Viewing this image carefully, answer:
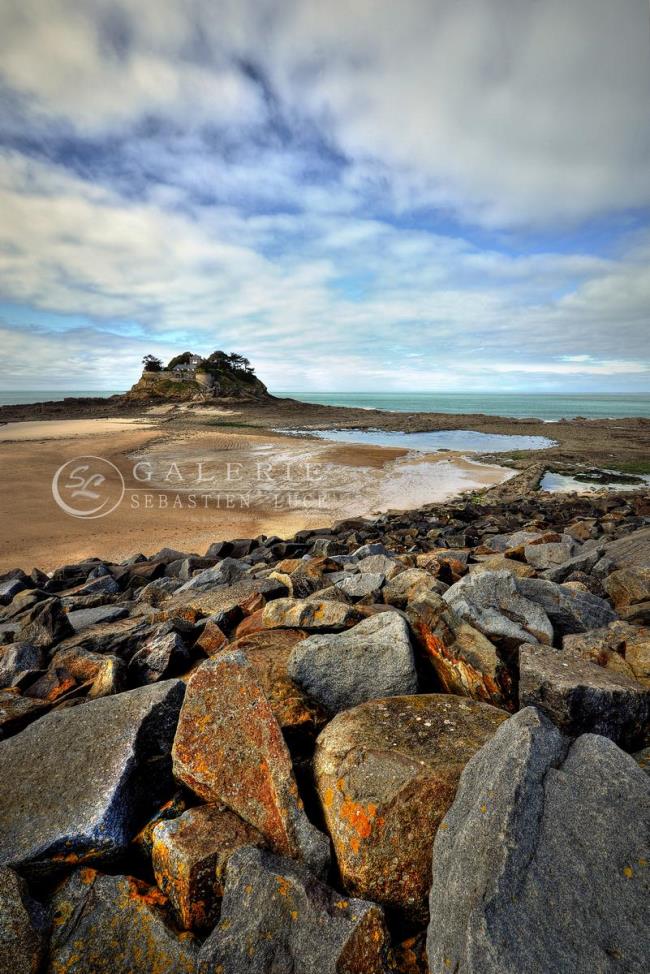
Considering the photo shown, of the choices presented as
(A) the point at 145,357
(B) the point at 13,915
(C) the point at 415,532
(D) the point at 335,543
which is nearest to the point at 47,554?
(D) the point at 335,543

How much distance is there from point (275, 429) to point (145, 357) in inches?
2224

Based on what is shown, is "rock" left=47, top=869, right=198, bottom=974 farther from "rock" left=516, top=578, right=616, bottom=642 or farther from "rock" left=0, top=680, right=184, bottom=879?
"rock" left=516, top=578, right=616, bottom=642

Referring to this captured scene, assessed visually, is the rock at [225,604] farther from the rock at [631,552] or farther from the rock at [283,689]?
the rock at [631,552]

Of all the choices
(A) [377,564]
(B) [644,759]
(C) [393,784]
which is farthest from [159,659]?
(A) [377,564]

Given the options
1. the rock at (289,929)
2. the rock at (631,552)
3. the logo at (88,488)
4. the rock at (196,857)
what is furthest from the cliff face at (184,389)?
the rock at (289,929)

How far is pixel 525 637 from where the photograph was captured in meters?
4.31

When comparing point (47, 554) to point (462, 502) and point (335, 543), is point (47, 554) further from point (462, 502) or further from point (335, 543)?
point (462, 502)

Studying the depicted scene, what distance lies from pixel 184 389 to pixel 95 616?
8316 centimetres

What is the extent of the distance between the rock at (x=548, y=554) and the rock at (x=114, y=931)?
26.6ft

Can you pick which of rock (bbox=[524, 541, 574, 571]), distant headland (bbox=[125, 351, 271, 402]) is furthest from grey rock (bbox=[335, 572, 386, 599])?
distant headland (bbox=[125, 351, 271, 402])

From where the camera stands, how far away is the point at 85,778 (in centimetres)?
302

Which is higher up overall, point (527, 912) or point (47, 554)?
point (527, 912)

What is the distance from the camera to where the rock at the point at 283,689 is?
11.3 ft

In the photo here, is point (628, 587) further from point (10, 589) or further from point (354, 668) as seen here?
point (10, 589)
